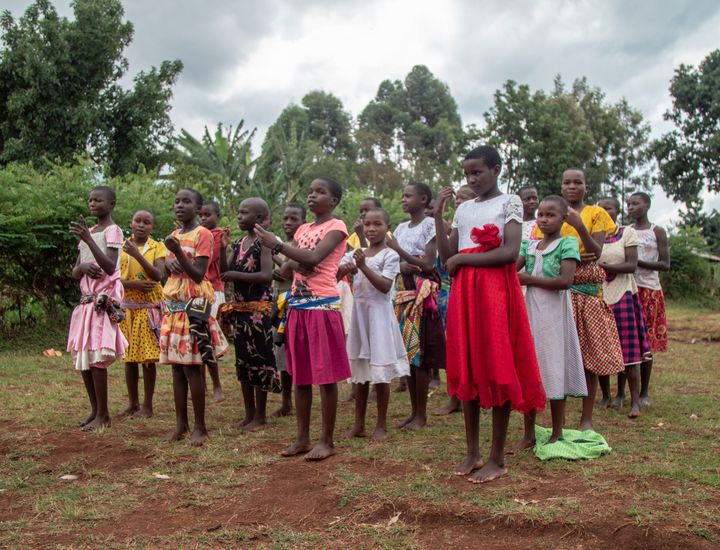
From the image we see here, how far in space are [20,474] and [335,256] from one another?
2.47 meters

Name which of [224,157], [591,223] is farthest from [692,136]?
[591,223]

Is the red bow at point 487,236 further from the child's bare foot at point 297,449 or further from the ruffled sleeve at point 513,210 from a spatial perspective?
the child's bare foot at point 297,449

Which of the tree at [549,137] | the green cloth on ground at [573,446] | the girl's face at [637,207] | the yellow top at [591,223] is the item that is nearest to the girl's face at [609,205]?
the girl's face at [637,207]

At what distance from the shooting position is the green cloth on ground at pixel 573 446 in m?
4.35

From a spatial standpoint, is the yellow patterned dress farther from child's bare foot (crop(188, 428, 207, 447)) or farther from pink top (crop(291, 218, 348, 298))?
pink top (crop(291, 218, 348, 298))

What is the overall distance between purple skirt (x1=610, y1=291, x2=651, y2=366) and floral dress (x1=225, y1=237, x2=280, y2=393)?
3041mm

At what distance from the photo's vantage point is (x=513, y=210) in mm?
4020

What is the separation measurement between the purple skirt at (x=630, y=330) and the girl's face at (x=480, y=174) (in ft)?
8.61

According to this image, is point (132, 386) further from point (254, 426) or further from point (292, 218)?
point (292, 218)

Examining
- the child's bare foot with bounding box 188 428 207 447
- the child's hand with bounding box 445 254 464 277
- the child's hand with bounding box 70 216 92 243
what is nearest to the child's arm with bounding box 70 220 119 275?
the child's hand with bounding box 70 216 92 243

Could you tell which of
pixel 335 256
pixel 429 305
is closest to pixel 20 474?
pixel 335 256

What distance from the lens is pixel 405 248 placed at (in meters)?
5.79

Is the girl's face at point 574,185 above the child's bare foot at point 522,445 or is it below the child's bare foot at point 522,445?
above

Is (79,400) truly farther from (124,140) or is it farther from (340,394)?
(124,140)
